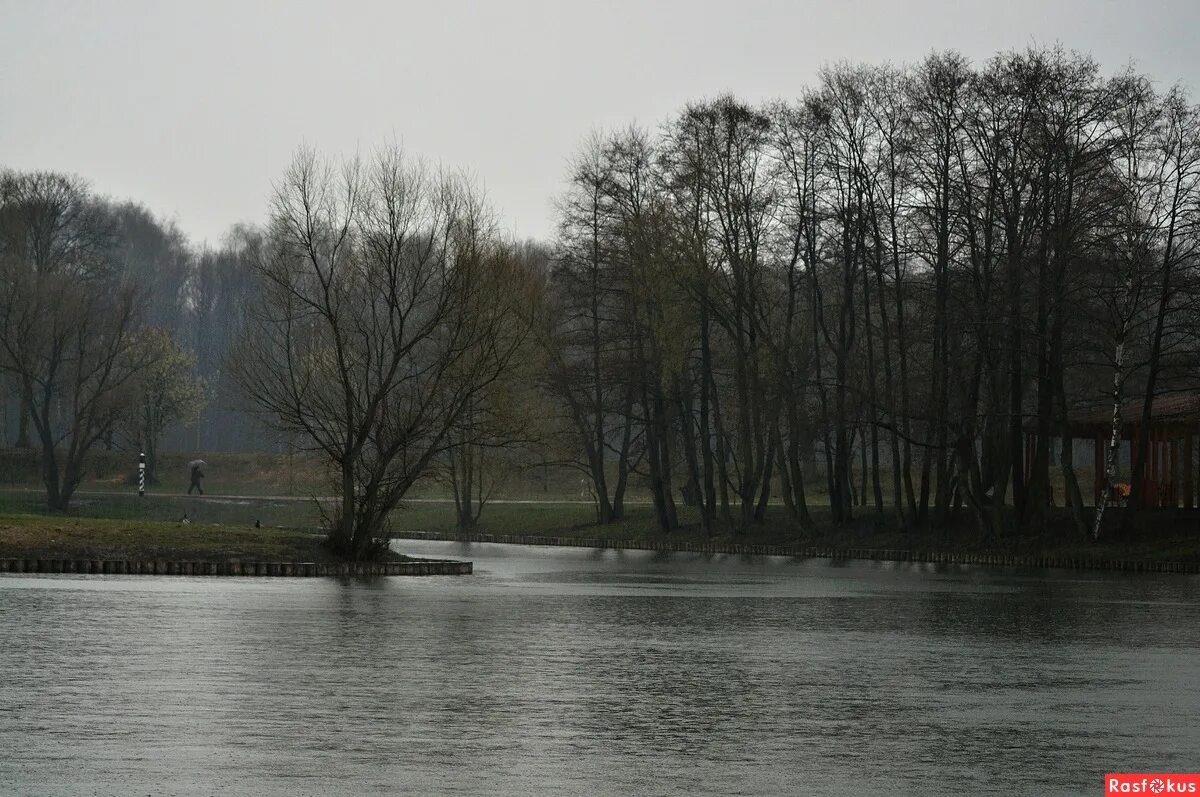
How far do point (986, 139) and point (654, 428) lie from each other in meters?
20.2

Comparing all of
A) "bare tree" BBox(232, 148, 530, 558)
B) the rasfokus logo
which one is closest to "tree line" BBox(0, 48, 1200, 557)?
"bare tree" BBox(232, 148, 530, 558)

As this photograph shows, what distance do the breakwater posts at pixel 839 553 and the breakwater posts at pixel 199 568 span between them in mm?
2488

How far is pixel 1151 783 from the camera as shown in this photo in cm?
1023

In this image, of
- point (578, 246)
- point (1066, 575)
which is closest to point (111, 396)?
point (578, 246)

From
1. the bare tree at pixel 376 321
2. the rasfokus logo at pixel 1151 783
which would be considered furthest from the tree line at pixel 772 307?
the rasfokus logo at pixel 1151 783

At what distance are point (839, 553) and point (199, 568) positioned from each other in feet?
82.4

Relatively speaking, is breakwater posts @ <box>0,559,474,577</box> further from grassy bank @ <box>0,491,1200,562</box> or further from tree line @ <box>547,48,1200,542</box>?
tree line @ <box>547,48,1200,542</box>

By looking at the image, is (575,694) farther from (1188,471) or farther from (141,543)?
(1188,471)

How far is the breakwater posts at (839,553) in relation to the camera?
42.7 meters

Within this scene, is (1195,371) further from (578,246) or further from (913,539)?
(578,246)

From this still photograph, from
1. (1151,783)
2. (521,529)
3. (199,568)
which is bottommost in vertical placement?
(1151,783)

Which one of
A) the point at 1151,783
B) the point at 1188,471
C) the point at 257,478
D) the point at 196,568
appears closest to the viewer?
the point at 1151,783

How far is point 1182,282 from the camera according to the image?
43250 millimetres

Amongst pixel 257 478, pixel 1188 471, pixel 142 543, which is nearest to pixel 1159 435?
pixel 1188 471
